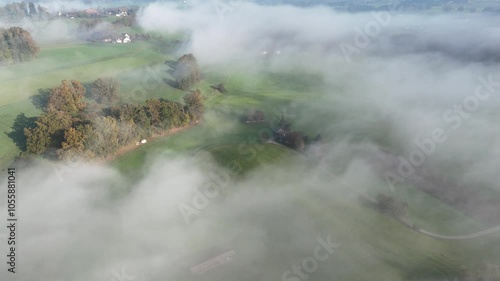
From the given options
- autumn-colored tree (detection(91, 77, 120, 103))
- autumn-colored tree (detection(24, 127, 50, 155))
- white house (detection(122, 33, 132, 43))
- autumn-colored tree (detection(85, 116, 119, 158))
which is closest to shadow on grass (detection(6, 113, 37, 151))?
autumn-colored tree (detection(24, 127, 50, 155))

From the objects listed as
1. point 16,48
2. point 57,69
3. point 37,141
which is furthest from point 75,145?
point 16,48

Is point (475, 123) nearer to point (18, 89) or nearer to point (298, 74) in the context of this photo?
point (298, 74)

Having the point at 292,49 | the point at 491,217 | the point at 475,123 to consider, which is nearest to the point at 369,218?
the point at 491,217

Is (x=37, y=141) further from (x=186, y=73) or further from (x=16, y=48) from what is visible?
(x=16, y=48)

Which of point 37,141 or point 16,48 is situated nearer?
point 37,141

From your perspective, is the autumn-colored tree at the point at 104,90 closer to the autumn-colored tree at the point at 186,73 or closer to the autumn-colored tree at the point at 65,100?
the autumn-colored tree at the point at 65,100

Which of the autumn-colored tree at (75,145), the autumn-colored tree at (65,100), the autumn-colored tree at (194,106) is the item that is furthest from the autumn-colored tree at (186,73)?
the autumn-colored tree at (75,145)

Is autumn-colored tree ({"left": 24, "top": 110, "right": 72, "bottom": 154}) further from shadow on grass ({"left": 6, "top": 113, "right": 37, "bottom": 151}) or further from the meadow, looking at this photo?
the meadow
